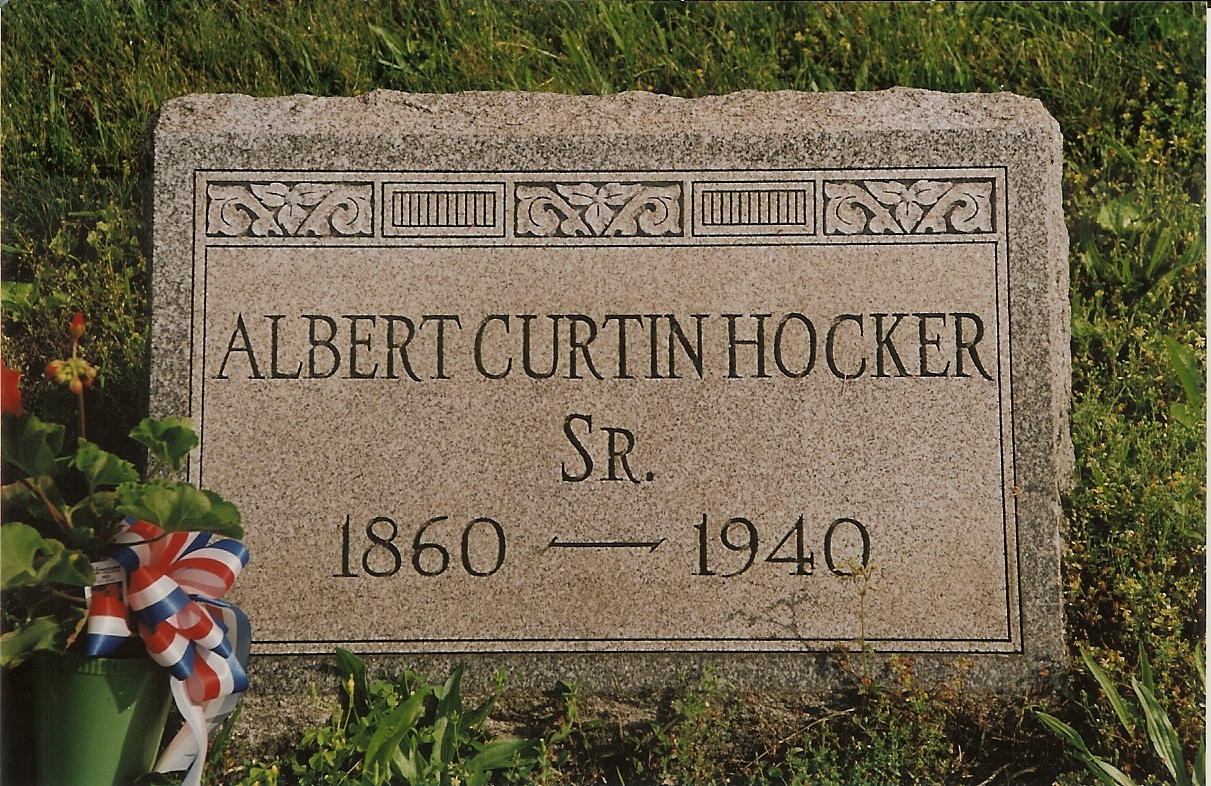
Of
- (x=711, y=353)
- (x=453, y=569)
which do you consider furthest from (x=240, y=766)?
(x=711, y=353)

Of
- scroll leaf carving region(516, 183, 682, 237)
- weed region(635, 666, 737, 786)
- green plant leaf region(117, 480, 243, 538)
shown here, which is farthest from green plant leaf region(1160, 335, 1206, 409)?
green plant leaf region(117, 480, 243, 538)

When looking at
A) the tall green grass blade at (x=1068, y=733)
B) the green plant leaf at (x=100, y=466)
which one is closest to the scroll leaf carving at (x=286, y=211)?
the green plant leaf at (x=100, y=466)

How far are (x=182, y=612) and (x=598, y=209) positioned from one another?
1.55 meters

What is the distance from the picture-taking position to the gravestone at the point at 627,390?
2963 mm

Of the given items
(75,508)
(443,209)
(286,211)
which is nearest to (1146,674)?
(443,209)

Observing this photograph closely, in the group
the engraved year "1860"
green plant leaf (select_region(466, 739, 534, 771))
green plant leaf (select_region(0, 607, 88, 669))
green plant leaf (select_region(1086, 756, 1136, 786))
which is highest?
the engraved year "1860"

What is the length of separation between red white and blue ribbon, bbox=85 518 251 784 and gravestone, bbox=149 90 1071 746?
0.21m

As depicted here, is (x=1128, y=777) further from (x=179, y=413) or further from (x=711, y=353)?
(x=179, y=413)

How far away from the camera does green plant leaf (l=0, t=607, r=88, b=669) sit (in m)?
2.59

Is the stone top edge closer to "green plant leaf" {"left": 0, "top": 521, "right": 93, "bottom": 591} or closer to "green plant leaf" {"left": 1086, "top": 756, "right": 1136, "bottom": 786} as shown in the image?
"green plant leaf" {"left": 0, "top": 521, "right": 93, "bottom": 591}

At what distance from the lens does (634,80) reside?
373 cm

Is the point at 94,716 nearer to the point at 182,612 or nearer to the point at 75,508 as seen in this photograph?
the point at 182,612

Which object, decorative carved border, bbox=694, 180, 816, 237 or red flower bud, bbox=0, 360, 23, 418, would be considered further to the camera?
decorative carved border, bbox=694, 180, 816, 237

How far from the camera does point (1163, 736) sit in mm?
2879
